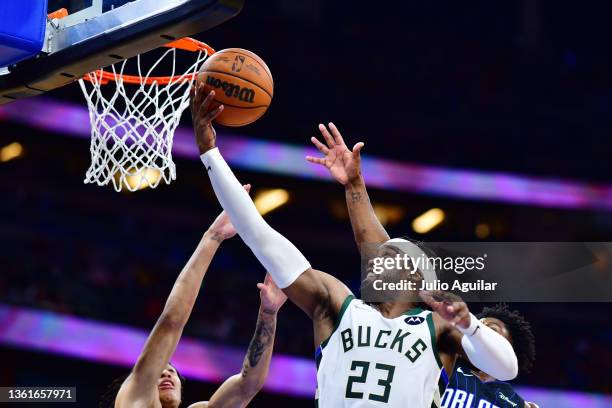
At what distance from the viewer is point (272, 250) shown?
9.04 ft

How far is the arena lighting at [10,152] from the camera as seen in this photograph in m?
11.8

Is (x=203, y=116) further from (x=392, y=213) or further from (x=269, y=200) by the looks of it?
(x=392, y=213)

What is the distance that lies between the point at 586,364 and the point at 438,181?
135 inches

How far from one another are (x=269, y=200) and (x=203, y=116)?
1018 centimetres

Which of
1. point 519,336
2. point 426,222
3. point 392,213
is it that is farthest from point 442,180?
point 519,336

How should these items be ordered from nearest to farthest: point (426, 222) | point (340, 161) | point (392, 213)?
point (340, 161), point (426, 222), point (392, 213)

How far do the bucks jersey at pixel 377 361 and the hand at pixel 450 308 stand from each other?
0.37m

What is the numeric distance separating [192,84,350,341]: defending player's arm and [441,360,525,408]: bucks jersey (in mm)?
1146

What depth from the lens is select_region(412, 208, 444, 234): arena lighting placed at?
13.5 meters

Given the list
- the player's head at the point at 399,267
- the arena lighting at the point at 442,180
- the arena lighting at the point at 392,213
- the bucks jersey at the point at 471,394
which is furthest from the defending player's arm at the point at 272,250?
the arena lighting at the point at 392,213

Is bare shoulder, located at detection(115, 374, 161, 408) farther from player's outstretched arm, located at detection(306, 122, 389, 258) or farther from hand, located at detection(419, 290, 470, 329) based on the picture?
hand, located at detection(419, 290, 470, 329)

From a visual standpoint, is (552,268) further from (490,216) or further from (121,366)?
(121,366)

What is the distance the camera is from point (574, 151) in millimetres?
13289

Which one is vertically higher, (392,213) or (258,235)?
(392,213)
